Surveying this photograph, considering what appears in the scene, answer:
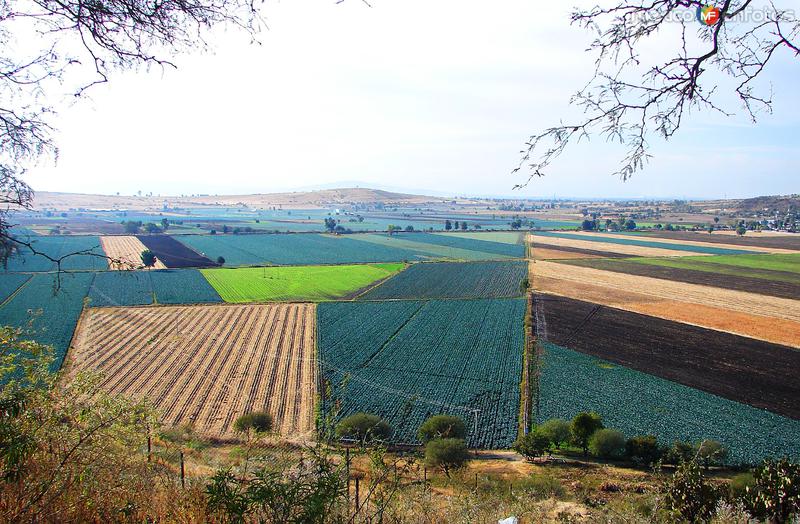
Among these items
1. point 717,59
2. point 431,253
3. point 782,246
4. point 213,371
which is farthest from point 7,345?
point 782,246

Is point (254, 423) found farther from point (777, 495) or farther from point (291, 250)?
point (291, 250)

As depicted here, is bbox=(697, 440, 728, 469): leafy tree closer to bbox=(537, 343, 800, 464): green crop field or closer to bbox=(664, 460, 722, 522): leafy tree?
bbox=(537, 343, 800, 464): green crop field

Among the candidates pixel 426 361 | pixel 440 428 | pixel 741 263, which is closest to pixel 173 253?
pixel 426 361

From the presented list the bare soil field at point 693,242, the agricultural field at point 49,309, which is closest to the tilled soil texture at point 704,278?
the bare soil field at point 693,242

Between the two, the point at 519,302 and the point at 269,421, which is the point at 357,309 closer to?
the point at 519,302

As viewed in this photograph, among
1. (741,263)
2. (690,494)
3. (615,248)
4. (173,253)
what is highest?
(615,248)

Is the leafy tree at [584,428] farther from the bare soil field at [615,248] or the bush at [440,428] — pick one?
the bare soil field at [615,248]
